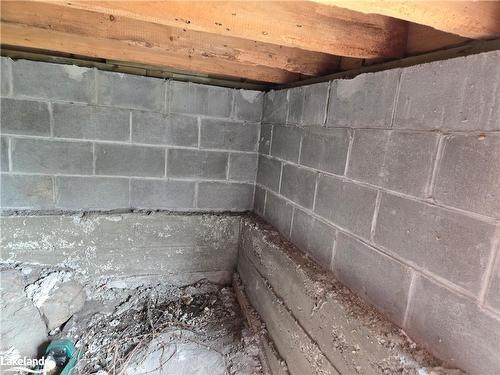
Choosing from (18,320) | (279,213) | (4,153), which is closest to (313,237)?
(279,213)

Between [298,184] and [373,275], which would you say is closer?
[373,275]

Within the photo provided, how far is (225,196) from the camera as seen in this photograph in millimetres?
2682

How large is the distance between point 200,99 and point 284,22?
4.36 ft

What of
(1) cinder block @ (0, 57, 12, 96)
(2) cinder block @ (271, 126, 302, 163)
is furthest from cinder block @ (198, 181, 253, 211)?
(1) cinder block @ (0, 57, 12, 96)

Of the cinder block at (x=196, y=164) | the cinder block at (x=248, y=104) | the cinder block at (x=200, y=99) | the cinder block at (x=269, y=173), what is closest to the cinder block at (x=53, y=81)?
the cinder block at (x=200, y=99)

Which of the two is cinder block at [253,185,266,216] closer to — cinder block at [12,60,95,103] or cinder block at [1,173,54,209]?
cinder block at [12,60,95,103]

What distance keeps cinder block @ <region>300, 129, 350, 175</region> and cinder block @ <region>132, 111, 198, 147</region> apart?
39.2 inches

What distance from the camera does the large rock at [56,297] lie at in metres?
2.10

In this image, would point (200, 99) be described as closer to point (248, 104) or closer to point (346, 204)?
point (248, 104)

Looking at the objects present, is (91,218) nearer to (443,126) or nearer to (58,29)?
(58,29)

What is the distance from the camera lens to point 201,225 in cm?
257

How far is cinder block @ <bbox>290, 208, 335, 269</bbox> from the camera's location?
1.67 metres

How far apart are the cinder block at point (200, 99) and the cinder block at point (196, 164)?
1.09 feet

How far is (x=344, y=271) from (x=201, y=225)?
1366 mm
